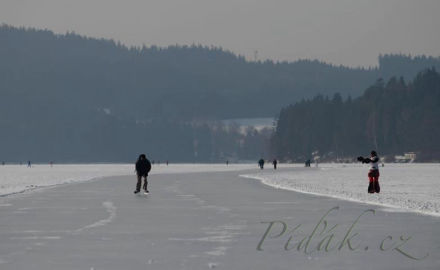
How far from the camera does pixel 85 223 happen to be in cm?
2308

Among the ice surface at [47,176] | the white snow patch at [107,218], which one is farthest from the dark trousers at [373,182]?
the ice surface at [47,176]

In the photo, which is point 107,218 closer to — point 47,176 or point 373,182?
point 373,182

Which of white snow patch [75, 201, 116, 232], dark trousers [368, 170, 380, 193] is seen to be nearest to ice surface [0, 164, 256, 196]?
white snow patch [75, 201, 116, 232]

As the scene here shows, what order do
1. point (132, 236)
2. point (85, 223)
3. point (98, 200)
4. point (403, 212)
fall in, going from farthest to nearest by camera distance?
point (98, 200)
point (403, 212)
point (85, 223)
point (132, 236)

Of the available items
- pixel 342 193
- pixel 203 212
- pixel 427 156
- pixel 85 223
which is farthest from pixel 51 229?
pixel 427 156

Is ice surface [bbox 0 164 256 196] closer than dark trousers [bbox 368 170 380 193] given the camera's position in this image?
No

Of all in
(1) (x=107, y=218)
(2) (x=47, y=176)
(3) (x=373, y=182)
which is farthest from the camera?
(2) (x=47, y=176)

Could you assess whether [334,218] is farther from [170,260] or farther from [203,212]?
[170,260]

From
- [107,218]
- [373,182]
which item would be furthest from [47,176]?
[107,218]

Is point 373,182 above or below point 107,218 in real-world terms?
above

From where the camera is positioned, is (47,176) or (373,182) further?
(47,176)

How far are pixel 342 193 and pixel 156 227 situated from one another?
17891 millimetres

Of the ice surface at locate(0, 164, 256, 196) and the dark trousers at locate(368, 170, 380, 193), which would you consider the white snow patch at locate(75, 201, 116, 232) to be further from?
the dark trousers at locate(368, 170, 380, 193)

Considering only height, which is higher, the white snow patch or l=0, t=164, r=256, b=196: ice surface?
l=0, t=164, r=256, b=196: ice surface
